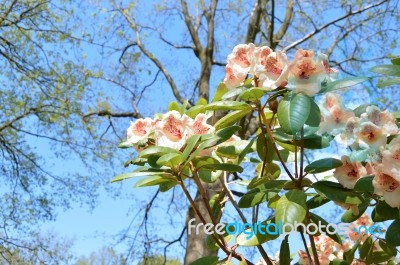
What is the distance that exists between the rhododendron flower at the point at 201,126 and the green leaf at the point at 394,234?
1.30 feet

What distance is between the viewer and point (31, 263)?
5.31m

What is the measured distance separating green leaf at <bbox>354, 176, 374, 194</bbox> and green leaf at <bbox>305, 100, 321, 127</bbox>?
0.13 metres

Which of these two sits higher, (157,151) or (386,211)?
(157,151)

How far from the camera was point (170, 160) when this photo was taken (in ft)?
2.84

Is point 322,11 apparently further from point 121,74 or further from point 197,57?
point 121,74

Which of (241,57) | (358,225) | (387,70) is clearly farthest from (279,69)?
(358,225)

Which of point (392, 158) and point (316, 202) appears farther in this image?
point (316, 202)

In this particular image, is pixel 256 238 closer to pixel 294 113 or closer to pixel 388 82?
pixel 294 113

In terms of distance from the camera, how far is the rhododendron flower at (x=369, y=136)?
835mm

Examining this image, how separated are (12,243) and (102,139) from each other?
1638mm

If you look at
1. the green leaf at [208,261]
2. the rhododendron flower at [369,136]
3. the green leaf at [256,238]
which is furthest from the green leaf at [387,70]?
the green leaf at [208,261]

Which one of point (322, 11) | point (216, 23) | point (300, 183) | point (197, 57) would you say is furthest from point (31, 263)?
point (300, 183)

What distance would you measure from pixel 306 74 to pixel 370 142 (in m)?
0.17

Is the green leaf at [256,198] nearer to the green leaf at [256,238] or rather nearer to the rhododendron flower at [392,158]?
the green leaf at [256,238]
